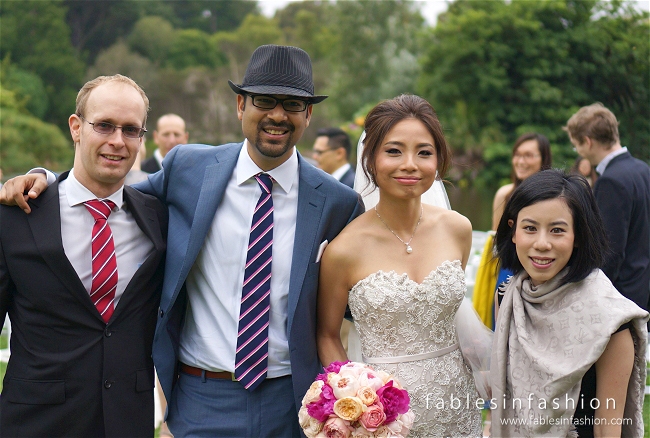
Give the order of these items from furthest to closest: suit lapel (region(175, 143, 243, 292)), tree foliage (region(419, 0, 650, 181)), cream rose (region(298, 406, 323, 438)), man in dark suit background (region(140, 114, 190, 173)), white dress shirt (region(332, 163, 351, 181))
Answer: tree foliage (region(419, 0, 650, 181)) → white dress shirt (region(332, 163, 351, 181)) → man in dark suit background (region(140, 114, 190, 173)) → suit lapel (region(175, 143, 243, 292)) → cream rose (region(298, 406, 323, 438))

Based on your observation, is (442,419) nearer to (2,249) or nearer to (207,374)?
(207,374)

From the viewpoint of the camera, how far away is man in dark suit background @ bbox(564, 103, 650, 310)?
561 cm

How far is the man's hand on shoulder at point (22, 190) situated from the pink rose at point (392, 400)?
1.72 metres

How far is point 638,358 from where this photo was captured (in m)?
2.85

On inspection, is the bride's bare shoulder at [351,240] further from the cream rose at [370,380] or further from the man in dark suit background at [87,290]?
the man in dark suit background at [87,290]

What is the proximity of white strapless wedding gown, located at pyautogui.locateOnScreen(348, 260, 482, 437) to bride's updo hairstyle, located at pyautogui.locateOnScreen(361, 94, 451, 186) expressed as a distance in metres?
0.57

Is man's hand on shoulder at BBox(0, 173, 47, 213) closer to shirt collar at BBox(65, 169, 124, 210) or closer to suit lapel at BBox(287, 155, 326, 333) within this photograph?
shirt collar at BBox(65, 169, 124, 210)

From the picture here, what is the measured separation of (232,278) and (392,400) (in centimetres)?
100

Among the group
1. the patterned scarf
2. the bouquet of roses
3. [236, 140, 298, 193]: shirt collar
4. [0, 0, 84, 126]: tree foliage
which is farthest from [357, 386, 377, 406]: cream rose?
[0, 0, 84, 126]: tree foliage

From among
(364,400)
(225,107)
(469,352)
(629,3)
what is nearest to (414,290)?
(469,352)

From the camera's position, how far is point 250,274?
312cm

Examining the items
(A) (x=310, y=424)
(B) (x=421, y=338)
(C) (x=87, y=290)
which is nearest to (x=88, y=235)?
(C) (x=87, y=290)

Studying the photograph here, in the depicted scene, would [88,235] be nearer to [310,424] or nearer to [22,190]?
[22,190]

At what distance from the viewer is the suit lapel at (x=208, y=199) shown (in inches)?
123
